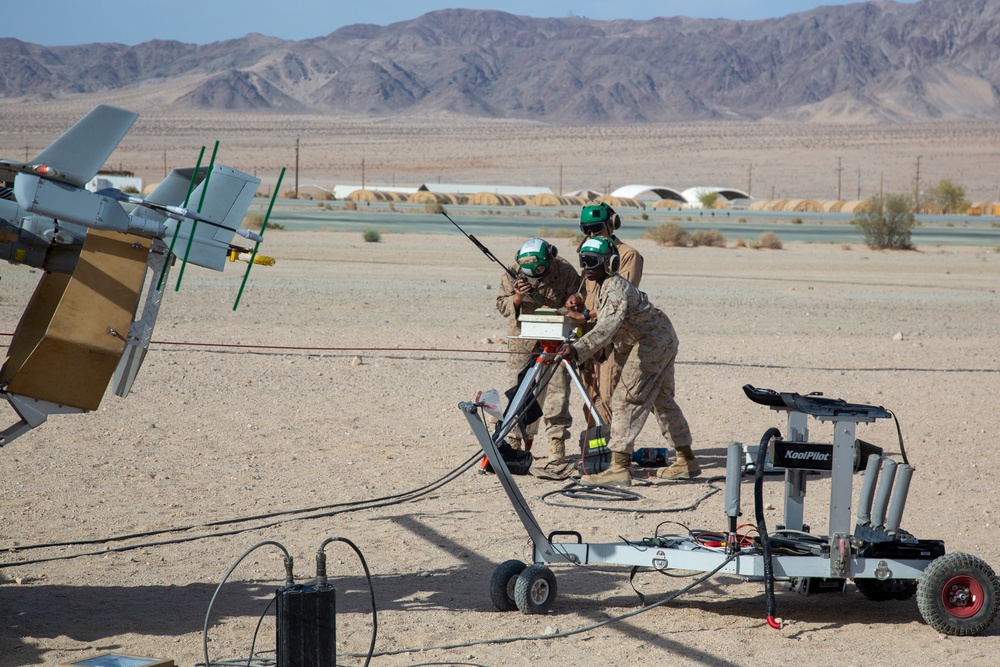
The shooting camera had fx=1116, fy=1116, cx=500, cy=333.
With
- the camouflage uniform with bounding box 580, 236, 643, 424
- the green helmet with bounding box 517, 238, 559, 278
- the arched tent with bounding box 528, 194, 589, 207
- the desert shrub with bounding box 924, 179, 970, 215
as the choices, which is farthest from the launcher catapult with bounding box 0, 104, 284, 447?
the desert shrub with bounding box 924, 179, 970, 215

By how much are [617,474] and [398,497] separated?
181 centimetres

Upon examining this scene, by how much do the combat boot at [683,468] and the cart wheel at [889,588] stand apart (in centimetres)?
297

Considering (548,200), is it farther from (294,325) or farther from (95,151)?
(95,151)

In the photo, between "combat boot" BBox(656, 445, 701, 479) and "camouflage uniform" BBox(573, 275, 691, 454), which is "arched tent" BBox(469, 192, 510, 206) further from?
"camouflage uniform" BBox(573, 275, 691, 454)

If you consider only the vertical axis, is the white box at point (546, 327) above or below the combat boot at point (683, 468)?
above

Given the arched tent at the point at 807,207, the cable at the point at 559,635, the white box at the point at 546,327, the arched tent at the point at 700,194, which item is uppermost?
the arched tent at the point at 700,194

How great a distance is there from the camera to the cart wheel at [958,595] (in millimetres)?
5883

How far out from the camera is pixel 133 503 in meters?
8.48

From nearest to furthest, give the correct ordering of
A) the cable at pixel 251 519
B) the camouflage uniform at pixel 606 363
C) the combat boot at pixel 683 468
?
1. the cable at pixel 251 519
2. the combat boot at pixel 683 468
3. the camouflage uniform at pixel 606 363

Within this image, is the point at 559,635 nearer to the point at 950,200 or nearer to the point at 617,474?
the point at 617,474

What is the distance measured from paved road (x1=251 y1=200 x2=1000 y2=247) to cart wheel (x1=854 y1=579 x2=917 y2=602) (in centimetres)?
3377

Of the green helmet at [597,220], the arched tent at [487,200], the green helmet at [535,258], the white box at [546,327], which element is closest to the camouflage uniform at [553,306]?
the green helmet at [535,258]

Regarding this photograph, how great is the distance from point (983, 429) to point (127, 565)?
8.59 meters

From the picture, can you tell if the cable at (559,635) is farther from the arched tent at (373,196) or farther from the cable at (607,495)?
the arched tent at (373,196)
